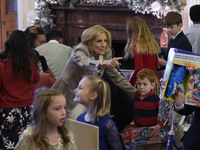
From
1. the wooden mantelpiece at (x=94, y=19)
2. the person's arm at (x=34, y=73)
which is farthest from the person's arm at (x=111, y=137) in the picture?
the wooden mantelpiece at (x=94, y=19)

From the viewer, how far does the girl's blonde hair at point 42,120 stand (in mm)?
2131

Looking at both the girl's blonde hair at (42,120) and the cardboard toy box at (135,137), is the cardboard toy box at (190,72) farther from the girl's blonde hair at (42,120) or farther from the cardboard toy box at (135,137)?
the cardboard toy box at (135,137)

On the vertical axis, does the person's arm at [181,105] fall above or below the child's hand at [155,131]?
above

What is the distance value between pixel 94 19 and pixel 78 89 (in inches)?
180

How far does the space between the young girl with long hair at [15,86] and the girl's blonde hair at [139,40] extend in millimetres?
1236

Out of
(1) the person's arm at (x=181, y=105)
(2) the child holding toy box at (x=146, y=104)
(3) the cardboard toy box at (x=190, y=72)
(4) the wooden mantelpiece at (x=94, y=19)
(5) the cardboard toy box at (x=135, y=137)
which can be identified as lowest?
(5) the cardboard toy box at (x=135, y=137)

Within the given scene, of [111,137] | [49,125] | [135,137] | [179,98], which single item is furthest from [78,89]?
[135,137]

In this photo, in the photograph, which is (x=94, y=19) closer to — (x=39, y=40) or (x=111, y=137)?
(x=39, y=40)

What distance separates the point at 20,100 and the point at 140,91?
103 cm

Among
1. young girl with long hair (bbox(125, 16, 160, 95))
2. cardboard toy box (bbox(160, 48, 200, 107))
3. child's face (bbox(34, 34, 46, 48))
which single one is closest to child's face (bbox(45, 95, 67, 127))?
cardboard toy box (bbox(160, 48, 200, 107))

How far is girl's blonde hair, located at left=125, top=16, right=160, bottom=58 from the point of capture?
14.1ft

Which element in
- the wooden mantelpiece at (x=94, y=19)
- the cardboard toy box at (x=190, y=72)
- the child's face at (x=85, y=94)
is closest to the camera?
the cardboard toy box at (x=190, y=72)

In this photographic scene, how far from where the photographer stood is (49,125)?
7.27 feet

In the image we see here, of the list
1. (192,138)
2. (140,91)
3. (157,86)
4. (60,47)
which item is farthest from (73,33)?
(192,138)
